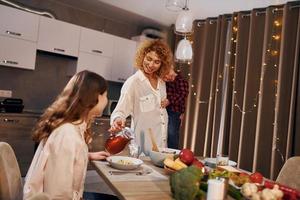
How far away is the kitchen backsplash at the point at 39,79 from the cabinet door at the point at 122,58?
23.0 inches

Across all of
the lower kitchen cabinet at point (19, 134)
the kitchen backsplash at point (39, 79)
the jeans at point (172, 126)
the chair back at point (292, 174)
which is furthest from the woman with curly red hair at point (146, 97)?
the kitchen backsplash at point (39, 79)

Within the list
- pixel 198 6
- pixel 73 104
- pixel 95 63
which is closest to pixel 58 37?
pixel 95 63

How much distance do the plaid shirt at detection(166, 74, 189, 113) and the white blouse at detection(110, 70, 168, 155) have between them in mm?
332

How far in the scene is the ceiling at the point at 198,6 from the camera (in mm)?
3561

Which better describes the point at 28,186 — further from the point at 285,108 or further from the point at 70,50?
the point at 285,108

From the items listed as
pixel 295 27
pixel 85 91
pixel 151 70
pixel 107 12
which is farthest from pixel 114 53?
pixel 85 91

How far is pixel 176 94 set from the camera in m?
2.67

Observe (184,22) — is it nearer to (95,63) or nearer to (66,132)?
(66,132)

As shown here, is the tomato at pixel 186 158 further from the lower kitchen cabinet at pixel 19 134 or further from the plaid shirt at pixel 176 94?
the lower kitchen cabinet at pixel 19 134

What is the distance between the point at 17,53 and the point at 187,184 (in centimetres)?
288

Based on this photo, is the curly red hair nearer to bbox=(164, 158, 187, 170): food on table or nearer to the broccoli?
bbox=(164, 158, 187, 170): food on table

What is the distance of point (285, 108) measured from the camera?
3.43 m

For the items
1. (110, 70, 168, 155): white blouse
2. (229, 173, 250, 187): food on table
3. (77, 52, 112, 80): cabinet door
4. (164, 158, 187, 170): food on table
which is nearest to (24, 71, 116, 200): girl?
(164, 158, 187, 170): food on table

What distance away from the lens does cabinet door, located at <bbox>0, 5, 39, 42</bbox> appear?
10.5ft
